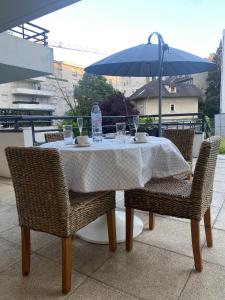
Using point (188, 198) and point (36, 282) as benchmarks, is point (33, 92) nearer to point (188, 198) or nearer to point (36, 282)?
point (36, 282)

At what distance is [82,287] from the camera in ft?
4.53

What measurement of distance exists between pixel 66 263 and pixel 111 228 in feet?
1.46

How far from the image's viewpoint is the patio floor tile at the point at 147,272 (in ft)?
4.39

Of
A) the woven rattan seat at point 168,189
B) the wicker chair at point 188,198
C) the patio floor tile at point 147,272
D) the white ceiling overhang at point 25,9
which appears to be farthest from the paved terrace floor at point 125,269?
the white ceiling overhang at point 25,9

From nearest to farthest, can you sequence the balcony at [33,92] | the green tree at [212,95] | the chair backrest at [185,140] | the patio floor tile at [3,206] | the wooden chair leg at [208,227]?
the wooden chair leg at [208,227] → the patio floor tile at [3,206] → the chair backrest at [185,140] → the balcony at [33,92] → the green tree at [212,95]

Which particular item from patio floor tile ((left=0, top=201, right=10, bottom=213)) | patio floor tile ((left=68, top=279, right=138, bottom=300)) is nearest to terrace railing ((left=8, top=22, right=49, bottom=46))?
patio floor tile ((left=0, top=201, right=10, bottom=213))

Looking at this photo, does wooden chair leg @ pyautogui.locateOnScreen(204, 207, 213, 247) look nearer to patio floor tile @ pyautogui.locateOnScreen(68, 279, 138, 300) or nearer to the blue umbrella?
patio floor tile @ pyautogui.locateOnScreen(68, 279, 138, 300)

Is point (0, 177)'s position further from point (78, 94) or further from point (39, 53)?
point (78, 94)

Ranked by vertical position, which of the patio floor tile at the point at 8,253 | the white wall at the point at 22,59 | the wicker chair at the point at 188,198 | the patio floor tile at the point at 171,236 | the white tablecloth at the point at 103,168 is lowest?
the patio floor tile at the point at 8,253

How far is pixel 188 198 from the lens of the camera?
1.45 m

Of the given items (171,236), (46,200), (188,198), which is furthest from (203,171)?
(46,200)

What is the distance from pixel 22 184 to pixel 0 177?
2.83 m

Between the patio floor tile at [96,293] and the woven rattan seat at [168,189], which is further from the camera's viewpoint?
the woven rattan seat at [168,189]

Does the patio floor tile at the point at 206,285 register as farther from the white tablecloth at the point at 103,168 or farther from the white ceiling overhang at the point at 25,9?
the white ceiling overhang at the point at 25,9
